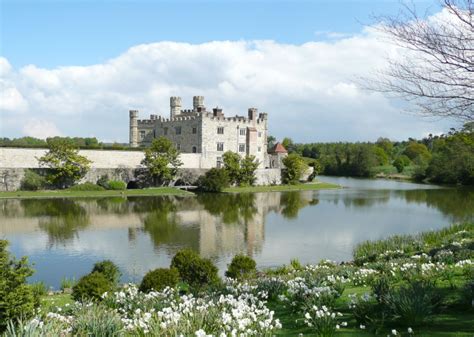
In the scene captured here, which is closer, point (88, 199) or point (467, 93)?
point (467, 93)

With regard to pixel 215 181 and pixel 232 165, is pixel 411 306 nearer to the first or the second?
pixel 215 181

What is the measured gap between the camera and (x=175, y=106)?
61688 mm

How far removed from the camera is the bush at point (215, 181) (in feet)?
160

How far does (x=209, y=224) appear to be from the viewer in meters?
26.7

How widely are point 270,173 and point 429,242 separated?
38.7 meters

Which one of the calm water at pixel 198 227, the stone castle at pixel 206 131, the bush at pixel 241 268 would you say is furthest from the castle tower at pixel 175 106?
the bush at pixel 241 268

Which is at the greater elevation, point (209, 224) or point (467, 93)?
point (467, 93)

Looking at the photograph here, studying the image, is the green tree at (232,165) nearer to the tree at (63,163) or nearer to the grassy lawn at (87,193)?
the grassy lawn at (87,193)

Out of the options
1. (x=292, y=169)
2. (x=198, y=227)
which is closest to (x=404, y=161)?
(x=292, y=169)

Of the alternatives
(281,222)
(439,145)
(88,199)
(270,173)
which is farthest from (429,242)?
(439,145)

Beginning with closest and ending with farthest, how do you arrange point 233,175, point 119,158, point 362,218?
point 362,218 < point 119,158 < point 233,175

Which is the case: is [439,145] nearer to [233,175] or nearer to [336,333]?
[233,175]

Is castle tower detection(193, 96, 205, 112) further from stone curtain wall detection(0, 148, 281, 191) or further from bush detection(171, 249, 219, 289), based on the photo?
bush detection(171, 249, 219, 289)

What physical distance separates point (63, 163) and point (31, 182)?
3513 mm
